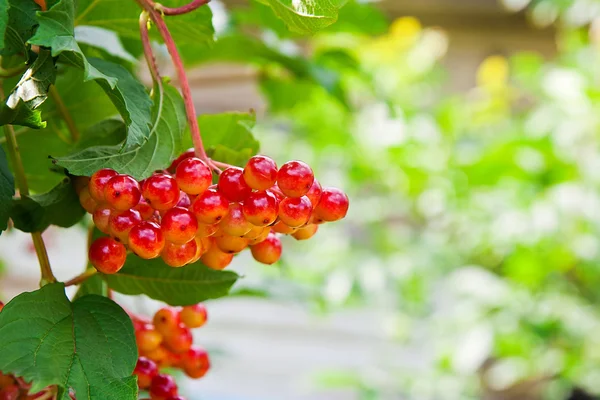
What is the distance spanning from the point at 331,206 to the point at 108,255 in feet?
0.28

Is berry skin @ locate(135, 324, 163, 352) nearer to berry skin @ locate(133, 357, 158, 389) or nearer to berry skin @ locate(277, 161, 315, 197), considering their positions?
berry skin @ locate(133, 357, 158, 389)

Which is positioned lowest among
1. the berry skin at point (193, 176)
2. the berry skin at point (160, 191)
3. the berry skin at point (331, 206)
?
the berry skin at point (160, 191)

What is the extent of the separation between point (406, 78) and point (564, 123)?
1.30 feet

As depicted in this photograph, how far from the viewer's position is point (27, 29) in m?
0.24

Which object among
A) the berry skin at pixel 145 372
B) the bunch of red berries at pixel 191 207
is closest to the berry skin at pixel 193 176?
the bunch of red berries at pixel 191 207

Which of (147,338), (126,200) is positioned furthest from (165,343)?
(126,200)

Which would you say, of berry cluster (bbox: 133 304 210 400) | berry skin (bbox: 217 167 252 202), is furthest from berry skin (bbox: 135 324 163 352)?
berry skin (bbox: 217 167 252 202)

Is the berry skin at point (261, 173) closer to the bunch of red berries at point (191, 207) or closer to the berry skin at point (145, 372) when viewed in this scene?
the bunch of red berries at point (191, 207)

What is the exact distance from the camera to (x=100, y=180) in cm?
24

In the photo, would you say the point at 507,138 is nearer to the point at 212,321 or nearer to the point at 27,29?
the point at 212,321

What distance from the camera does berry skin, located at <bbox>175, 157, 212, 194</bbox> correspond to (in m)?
0.25

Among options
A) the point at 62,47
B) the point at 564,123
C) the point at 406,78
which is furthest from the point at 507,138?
the point at 62,47

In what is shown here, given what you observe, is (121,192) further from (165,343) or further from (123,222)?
(165,343)

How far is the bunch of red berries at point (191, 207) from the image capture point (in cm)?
24
